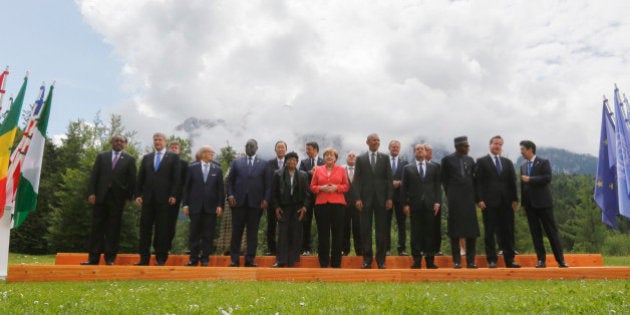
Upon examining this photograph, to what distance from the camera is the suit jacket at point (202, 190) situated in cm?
899

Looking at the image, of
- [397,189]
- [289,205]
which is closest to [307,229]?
[289,205]

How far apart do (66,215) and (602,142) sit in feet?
90.5

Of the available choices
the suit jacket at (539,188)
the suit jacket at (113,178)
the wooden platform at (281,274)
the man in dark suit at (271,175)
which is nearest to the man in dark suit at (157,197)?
the suit jacket at (113,178)

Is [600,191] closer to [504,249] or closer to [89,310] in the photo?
[504,249]

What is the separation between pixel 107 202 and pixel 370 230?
15.3 feet

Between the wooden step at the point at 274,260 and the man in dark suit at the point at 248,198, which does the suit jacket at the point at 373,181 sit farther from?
the man in dark suit at the point at 248,198

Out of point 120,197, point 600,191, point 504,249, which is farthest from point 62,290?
point 600,191

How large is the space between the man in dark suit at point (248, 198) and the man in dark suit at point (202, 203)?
10.8 inches

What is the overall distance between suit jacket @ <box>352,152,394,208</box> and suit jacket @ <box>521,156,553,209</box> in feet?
8.31

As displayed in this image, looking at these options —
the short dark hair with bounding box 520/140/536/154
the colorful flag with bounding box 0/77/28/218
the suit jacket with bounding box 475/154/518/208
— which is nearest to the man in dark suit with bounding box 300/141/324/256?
the suit jacket with bounding box 475/154/518/208

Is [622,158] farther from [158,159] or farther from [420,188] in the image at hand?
[158,159]

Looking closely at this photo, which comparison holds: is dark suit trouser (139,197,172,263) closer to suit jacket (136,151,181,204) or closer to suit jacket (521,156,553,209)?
suit jacket (136,151,181,204)

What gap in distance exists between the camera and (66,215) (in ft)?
93.9

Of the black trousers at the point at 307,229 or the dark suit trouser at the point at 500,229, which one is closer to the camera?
the dark suit trouser at the point at 500,229
